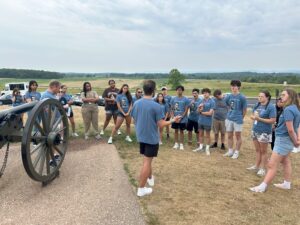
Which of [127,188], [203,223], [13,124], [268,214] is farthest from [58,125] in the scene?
[268,214]

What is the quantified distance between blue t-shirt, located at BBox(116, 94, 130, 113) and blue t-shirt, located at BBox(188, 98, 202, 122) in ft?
5.55

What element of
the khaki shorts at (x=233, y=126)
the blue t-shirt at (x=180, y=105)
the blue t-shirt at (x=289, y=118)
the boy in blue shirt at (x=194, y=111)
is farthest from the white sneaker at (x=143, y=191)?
the boy in blue shirt at (x=194, y=111)

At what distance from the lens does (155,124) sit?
16.3 ft

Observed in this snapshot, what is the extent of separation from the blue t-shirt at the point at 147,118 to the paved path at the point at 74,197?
94 centimetres

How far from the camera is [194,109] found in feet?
29.3

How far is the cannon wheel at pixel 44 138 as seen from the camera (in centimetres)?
480

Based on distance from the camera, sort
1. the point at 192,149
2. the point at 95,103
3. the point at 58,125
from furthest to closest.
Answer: the point at 95,103 → the point at 192,149 → the point at 58,125

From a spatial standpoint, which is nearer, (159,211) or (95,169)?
(159,211)

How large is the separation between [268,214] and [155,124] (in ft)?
6.92

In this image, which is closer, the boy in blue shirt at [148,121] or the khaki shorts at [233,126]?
the boy in blue shirt at [148,121]

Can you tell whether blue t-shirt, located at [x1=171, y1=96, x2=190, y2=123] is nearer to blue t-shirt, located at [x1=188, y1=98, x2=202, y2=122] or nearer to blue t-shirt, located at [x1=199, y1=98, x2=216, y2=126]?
blue t-shirt, located at [x1=188, y1=98, x2=202, y2=122]

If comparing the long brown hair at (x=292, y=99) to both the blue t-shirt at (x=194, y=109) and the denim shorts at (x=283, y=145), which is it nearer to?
the denim shorts at (x=283, y=145)

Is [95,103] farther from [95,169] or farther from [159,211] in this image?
[159,211]

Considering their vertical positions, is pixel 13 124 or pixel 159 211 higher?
pixel 13 124
